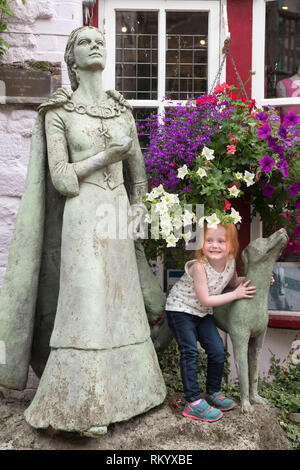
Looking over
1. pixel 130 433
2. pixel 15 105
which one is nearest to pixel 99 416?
pixel 130 433

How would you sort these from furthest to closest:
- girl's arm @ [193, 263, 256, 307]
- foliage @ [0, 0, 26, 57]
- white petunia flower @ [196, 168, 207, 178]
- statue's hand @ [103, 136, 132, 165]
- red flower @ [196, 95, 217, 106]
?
foliage @ [0, 0, 26, 57]
red flower @ [196, 95, 217, 106]
white petunia flower @ [196, 168, 207, 178]
girl's arm @ [193, 263, 256, 307]
statue's hand @ [103, 136, 132, 165]

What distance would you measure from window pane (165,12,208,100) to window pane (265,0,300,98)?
0.47 meters

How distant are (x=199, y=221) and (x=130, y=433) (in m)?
1.10

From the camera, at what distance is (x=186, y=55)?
4.06m

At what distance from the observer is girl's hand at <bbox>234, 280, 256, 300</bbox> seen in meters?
2.81

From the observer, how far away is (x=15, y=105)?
365cm

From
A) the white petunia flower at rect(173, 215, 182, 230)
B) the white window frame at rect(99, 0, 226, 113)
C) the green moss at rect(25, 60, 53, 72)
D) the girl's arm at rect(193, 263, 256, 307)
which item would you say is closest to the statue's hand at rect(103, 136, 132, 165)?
the white petunia flower at rect(173, 215, 182, 230)

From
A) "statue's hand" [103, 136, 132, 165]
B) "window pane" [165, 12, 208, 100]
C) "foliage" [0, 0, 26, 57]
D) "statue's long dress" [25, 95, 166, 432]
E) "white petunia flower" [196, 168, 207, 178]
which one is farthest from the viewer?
"window pane" [165, 12, 208, 100]

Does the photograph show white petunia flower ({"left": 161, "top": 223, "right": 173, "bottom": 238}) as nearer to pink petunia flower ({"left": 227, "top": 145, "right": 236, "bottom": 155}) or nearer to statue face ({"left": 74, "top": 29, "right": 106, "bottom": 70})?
pink petunia flower ({"left": 227, "top": 145, "right": 236, "bottom": 155})

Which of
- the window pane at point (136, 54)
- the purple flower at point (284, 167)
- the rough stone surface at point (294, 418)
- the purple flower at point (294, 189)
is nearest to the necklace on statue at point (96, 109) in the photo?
the purple flower at point (284, 167)

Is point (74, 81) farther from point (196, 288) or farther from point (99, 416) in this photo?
point (99, 416)

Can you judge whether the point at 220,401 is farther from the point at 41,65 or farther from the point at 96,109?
the point at 41,65

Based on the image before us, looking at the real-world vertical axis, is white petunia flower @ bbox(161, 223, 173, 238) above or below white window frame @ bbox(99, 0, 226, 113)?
below

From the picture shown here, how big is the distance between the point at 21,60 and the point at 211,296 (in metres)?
2.04
